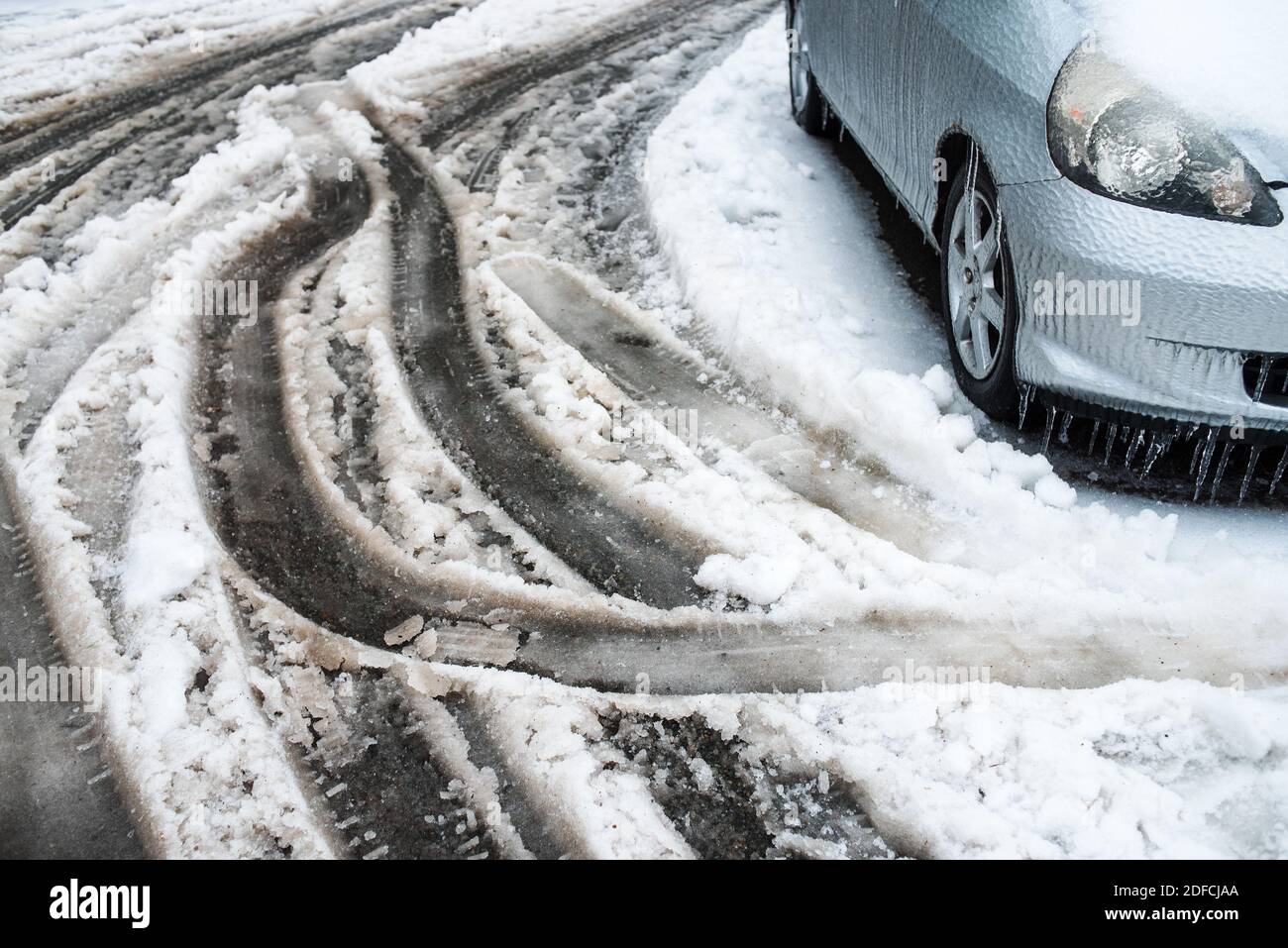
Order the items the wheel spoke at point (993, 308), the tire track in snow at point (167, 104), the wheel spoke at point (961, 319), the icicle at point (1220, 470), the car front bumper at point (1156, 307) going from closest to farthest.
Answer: the car front bumper at point (1156, 307), the icicle at point (1220, 470), the wheel spoke at point (993, 308), the wheel spoke at point (961, 319), the tire track in snow at point (167, 104)

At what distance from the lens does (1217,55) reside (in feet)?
9.75

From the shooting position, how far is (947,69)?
3.66 metres

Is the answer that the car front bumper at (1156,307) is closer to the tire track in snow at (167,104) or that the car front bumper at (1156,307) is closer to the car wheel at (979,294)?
the car wheel at (979,294)

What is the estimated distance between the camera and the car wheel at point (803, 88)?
5.93 metres

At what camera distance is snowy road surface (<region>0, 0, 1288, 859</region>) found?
237 cm

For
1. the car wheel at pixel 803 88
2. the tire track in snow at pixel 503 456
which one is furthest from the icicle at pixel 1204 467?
the car wheel at pixel 803 88

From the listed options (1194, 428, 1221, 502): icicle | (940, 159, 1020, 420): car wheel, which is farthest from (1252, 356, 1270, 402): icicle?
(940, 159, 1020, 420): car wheel

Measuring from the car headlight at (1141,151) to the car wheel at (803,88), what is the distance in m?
2.95

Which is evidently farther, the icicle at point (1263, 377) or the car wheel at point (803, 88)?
the car wheel at point (803, 88)

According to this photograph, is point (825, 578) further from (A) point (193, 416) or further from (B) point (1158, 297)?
(A) point (193, 416)

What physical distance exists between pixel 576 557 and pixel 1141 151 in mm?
2120

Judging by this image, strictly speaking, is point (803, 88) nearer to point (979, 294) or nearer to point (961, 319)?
point (961, 319)

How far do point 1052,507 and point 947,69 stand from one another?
174cm
